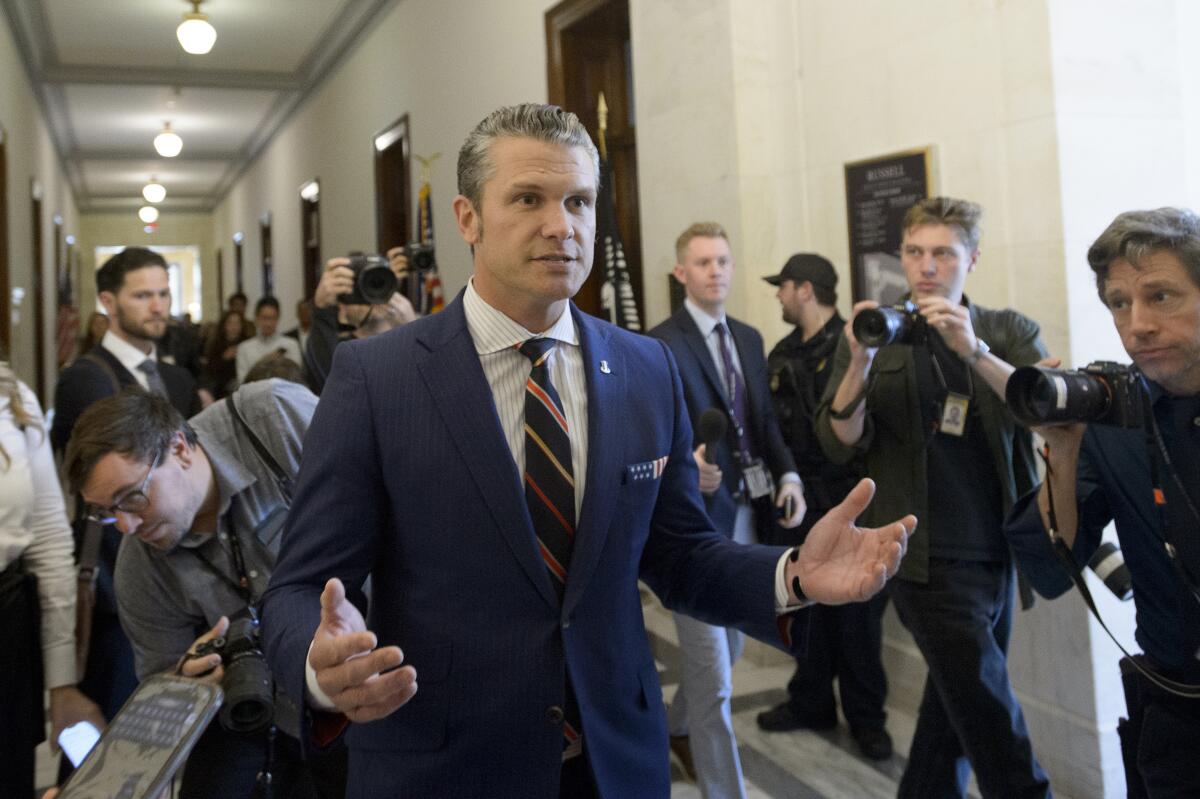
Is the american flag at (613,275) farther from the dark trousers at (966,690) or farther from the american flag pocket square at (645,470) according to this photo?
the american flag pocket square at (645,470)

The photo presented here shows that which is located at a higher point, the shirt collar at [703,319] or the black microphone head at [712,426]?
the shirt collar at [703,319]

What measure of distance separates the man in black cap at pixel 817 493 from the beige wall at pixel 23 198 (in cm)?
629

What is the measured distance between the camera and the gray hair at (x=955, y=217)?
310cm

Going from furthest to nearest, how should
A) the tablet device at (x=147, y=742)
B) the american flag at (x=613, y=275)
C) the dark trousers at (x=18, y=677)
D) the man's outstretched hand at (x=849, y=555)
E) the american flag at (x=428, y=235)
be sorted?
1. the american flag at (x=428, y=235)
2. the american flag at (x=613, y=275)
3. the dark trousers at (x=18, y=677)
4. the man's outstretched hand at (x=849, y=555)
5. the tablet device at (x=147, y=742)

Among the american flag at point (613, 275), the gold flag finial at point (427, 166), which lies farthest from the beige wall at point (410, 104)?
the american flag at point (613, 275)

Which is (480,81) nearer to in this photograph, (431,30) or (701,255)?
(431,30)

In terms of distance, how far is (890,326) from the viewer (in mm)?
2906

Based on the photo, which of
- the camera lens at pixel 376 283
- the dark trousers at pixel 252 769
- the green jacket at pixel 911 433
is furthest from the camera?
the camera lens at pixel 376 283

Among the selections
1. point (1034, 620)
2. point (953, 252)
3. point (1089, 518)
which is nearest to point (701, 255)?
point (953, 252)

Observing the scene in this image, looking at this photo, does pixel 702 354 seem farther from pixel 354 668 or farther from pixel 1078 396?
pixel 354 668

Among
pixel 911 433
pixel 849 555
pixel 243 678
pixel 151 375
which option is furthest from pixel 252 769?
pixel 151 375

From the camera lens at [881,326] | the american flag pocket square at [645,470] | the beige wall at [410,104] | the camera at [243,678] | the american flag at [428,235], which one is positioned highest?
the beige wall at [410,104]

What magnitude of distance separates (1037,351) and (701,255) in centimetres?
126

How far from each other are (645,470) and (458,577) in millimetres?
337
